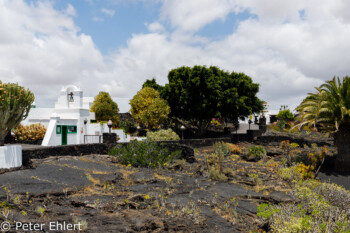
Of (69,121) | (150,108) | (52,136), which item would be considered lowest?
(52,136)

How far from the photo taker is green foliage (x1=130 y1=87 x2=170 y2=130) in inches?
1337

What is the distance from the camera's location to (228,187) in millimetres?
10422

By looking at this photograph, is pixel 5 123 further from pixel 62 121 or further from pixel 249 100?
pixel 249 100

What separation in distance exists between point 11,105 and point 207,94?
24.4 metres

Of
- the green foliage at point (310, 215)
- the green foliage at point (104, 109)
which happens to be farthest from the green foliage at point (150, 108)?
the green foliage at point (310, 215)

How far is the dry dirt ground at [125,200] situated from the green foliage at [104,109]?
30494 millimetres

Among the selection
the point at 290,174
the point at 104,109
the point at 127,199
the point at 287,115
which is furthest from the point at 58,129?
the point at 287,115

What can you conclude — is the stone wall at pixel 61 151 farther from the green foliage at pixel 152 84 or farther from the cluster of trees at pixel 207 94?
the green foliage at pixel 152 84

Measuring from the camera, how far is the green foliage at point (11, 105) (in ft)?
36.1

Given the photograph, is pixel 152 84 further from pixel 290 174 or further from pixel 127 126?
pixel 290 174

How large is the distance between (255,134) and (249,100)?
13.8 feet

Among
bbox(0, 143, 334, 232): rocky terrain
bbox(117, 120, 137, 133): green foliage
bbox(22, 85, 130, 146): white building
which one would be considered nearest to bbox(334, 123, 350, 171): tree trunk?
bbox(0, 143, 334, 232): rocky terrain

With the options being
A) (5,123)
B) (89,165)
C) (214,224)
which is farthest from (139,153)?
(214,224)

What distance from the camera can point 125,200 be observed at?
714 centimetres
